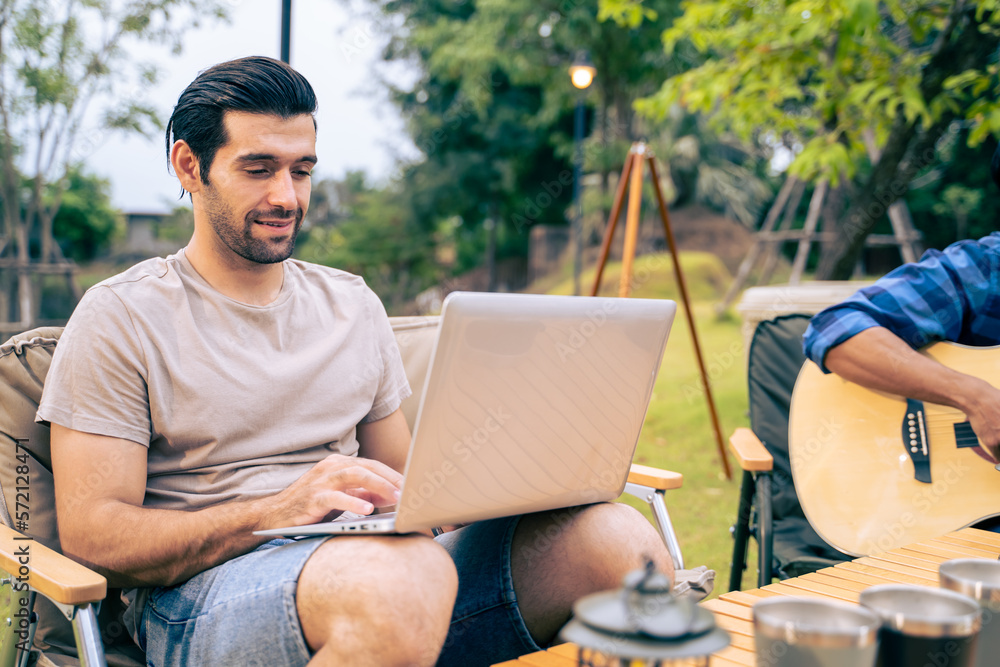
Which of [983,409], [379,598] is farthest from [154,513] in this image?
[983,409]

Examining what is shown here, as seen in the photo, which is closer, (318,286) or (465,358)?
(465,358)

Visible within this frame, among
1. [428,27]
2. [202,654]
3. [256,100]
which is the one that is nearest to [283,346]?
[256,100]

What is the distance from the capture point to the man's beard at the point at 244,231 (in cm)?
158

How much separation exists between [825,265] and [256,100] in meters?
4.59

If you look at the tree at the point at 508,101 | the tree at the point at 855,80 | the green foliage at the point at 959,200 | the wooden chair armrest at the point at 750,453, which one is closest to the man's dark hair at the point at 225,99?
the wooden chair armrest at the point at 750,453

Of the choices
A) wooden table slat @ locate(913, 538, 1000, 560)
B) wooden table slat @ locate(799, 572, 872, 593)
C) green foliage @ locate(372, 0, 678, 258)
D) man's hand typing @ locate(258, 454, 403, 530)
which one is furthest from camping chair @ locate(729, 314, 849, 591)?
green foliage @ locate(372, 0, 678, 258)

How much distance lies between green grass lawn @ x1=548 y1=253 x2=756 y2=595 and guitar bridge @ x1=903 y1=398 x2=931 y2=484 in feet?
3.83

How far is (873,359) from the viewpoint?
7.34 ft

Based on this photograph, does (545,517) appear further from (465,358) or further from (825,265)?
(825,265)

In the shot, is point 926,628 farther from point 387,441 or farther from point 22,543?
point 22,543

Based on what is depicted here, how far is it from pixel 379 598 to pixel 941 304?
191 centimetres

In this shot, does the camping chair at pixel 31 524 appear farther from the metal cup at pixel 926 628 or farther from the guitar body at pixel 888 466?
the guitar body at pixel 888 466

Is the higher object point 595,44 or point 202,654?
point 595,44

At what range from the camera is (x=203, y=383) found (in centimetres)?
144
